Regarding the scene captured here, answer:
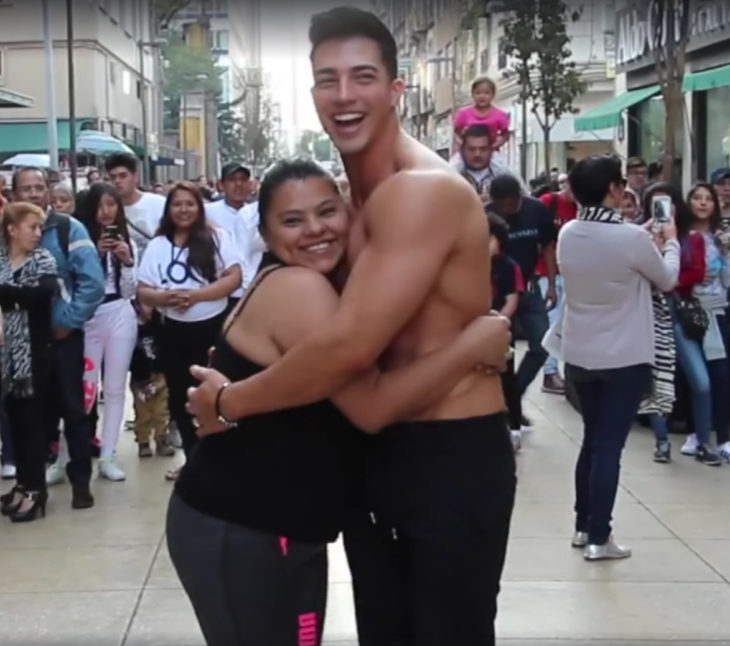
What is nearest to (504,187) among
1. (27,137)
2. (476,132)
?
(476,132)

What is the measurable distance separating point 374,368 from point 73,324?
4.34m

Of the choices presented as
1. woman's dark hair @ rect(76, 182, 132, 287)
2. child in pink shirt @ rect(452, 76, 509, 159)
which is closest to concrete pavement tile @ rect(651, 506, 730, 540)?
woman's dark hair @ rect(76, 182, 132, 287)

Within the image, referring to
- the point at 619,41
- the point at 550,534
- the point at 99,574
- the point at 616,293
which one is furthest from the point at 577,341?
the point at 619,41

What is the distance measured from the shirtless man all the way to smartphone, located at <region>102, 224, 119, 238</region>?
487cm

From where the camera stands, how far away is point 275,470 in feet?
8.77

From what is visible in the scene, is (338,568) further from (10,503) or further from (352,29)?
(352,29)

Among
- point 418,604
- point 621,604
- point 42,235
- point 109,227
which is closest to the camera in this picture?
point 418,604

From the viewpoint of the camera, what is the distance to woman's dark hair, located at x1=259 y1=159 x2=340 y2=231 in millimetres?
2807

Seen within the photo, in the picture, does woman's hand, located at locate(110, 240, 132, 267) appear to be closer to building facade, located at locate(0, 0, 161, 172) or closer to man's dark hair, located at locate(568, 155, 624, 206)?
man's dark hair, located at locate(568, 155, 624, 206)

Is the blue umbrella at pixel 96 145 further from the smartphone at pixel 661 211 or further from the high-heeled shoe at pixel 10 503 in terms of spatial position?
the smartphone at pixel 661 211

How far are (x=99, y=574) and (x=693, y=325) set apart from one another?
4046 mm

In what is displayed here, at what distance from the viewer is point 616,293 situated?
18.5 ft

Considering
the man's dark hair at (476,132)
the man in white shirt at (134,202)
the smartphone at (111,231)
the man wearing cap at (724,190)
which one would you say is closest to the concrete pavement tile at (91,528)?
the smartphone at (111,231)

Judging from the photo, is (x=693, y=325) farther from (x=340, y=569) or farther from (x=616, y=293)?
(x=340, y=569)
